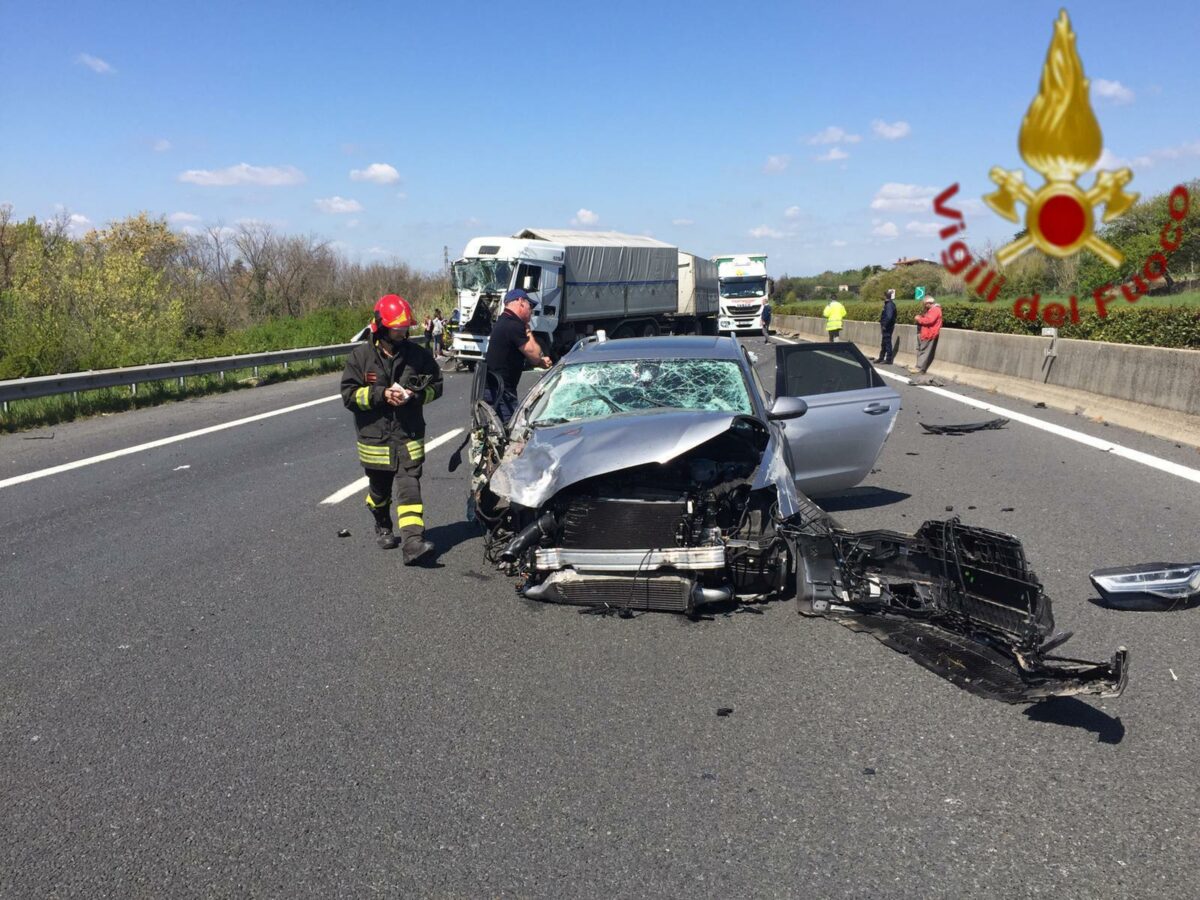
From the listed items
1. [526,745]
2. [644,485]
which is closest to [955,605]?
[644,485]

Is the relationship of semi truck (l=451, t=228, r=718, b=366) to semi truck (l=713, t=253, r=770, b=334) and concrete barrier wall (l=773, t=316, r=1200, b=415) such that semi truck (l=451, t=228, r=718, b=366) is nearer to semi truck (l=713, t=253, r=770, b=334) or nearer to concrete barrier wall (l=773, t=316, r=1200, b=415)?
semi truck (l=713, t=253, r=770, b=334)

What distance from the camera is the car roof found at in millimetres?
7410

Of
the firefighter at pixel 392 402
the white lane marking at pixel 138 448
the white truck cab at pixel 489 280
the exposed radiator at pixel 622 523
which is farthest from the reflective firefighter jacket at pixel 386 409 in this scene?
the white truck cab at pixel 489 280

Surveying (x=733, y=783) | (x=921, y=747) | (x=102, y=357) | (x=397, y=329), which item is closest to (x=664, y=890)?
(x=733, y=783)

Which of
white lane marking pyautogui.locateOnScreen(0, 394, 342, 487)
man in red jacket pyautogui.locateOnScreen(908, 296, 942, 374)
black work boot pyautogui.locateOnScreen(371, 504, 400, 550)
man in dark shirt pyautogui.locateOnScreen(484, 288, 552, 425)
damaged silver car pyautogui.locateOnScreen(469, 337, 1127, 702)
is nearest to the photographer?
damaged silver car pyautogui.locateOnScreen(469, 337, 1127, 702)

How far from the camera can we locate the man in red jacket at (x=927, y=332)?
21.5 metres

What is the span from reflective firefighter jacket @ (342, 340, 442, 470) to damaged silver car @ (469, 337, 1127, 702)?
0.54m

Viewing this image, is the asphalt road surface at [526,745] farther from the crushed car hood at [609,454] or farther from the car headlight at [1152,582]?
the crushed car hood at [609,454]

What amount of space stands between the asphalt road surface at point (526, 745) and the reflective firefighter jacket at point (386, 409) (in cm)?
72

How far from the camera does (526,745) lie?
401 cm

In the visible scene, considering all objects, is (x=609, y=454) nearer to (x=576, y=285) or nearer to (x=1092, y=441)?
(x=1092, y=441)

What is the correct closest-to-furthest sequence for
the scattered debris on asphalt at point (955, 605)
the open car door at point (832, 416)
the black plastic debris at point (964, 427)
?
the scattered debris on asphalt at point (955, 605), the open car door at point (832, 416), the black plastic debris at point (964, 427)

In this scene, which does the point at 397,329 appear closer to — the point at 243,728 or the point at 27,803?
the point at 243,728

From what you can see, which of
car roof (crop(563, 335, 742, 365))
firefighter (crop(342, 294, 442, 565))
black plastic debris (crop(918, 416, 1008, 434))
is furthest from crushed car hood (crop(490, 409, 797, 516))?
black plastic debris (crop(918, 416, 1008, 434))
